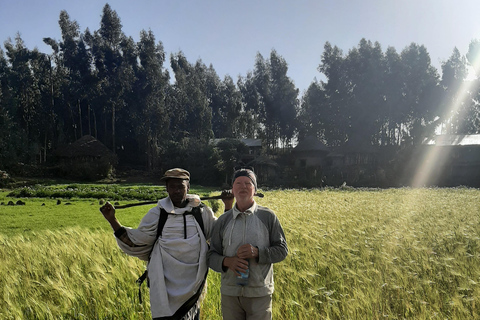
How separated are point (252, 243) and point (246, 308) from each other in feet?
1.83

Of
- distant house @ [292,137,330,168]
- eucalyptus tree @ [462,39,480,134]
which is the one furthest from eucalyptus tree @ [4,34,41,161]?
eucalyptus tree @ [462,39,480,134]

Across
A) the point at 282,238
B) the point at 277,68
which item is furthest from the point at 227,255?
the point at 277,68

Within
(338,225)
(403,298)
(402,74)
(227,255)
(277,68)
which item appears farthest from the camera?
(277,68)

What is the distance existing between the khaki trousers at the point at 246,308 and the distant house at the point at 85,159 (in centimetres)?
4048

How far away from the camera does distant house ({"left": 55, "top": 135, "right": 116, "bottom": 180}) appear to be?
40.3 metres

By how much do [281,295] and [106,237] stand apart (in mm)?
4329

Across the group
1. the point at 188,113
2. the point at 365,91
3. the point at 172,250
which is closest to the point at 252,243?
the point at 172,250

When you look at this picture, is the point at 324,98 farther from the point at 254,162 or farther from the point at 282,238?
the point at 282,238

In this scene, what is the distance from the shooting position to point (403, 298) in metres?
3.65

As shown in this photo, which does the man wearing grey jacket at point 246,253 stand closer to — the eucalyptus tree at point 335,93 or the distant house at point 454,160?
the distant house at point 454,160

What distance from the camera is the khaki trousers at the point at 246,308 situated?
3.06 meters

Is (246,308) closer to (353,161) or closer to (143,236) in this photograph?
(143,236)

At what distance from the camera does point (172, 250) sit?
11.1 ft

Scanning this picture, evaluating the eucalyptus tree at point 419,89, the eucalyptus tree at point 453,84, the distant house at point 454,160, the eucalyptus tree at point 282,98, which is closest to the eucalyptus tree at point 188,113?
the eucalyptus tree at point 282,98
